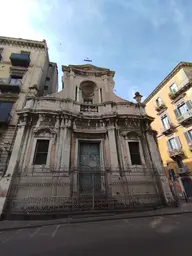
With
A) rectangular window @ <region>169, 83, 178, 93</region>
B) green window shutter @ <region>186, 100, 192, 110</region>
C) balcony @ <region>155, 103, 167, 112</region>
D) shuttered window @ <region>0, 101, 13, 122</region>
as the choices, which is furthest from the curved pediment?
rectangular window @ <region>169, 83, 178, 93</region>

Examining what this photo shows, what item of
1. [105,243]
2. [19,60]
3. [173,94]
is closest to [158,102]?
[173,94]

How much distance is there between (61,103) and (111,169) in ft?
22.3

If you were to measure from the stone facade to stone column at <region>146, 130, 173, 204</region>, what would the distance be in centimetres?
6

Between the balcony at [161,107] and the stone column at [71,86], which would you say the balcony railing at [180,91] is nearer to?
the balcony at [161,107]

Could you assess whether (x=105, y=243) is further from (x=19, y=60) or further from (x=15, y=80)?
(x=19, y=60)

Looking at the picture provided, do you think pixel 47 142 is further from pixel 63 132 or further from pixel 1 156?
pixel 1 156

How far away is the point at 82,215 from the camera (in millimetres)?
6141

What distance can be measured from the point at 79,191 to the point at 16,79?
1396 centimetres

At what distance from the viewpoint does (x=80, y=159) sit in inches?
373

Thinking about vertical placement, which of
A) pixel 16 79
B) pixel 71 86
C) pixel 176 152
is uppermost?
pixel 16 79

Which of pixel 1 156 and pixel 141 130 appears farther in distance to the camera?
pixel 141 130

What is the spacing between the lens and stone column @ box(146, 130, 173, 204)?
309 inches

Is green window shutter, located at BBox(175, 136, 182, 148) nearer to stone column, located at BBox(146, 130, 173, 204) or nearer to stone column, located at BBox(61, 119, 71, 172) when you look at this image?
stone column, located at BBox(146, 130, 173, 204)

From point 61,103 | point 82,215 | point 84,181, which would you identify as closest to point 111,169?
point 84,181
